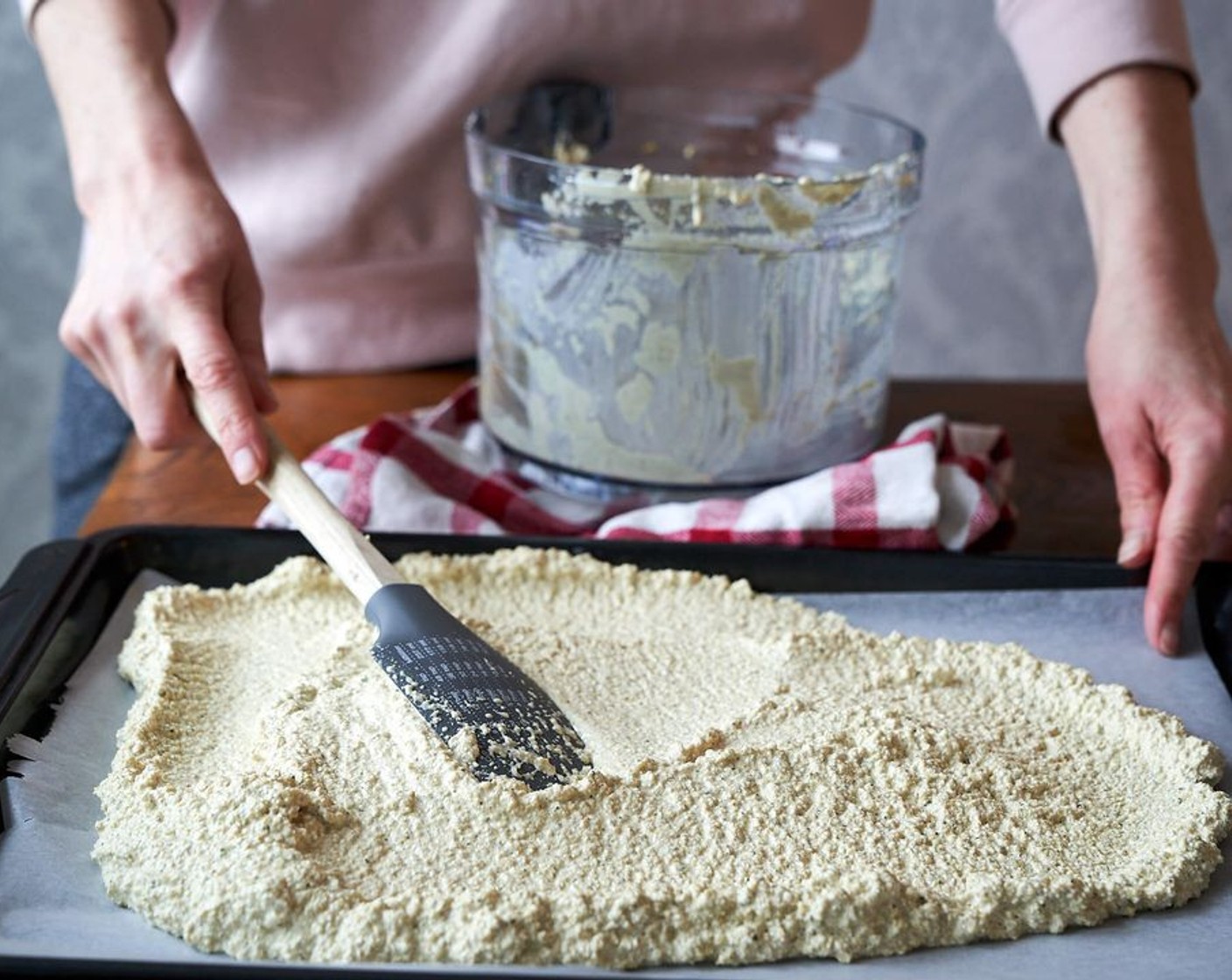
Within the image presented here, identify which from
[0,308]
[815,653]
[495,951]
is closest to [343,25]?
[815,653]

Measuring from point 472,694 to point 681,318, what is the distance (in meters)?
0.30

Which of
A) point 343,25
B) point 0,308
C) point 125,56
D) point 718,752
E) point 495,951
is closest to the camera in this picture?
point 495,951

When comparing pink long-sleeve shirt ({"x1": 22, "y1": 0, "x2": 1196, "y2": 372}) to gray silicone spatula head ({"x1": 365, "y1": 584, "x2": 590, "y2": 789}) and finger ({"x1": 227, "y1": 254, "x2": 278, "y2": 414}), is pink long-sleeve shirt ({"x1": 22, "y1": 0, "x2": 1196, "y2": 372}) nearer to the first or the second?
finger ({"x1": 227, "y1": 254, "x2": 278, "y2": 414})

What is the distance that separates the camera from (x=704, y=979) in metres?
0.54

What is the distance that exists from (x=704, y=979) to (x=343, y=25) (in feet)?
2.44

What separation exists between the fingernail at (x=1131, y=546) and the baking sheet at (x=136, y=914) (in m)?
0.05

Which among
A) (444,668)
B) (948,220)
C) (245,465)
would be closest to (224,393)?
(245,465)

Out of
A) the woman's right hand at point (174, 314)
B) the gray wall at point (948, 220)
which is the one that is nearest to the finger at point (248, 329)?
the woman's right hand at point (174, 314)

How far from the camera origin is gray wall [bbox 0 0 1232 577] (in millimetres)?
2033

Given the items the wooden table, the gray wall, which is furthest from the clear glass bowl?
the gray wall

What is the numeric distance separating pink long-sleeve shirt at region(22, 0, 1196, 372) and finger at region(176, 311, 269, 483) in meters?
0.31

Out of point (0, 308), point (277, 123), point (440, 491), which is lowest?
point (0, 308)

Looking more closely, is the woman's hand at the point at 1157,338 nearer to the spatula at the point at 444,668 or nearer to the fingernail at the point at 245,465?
the spatula at the point at 444,668

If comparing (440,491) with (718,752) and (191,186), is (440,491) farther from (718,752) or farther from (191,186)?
(718,752)
